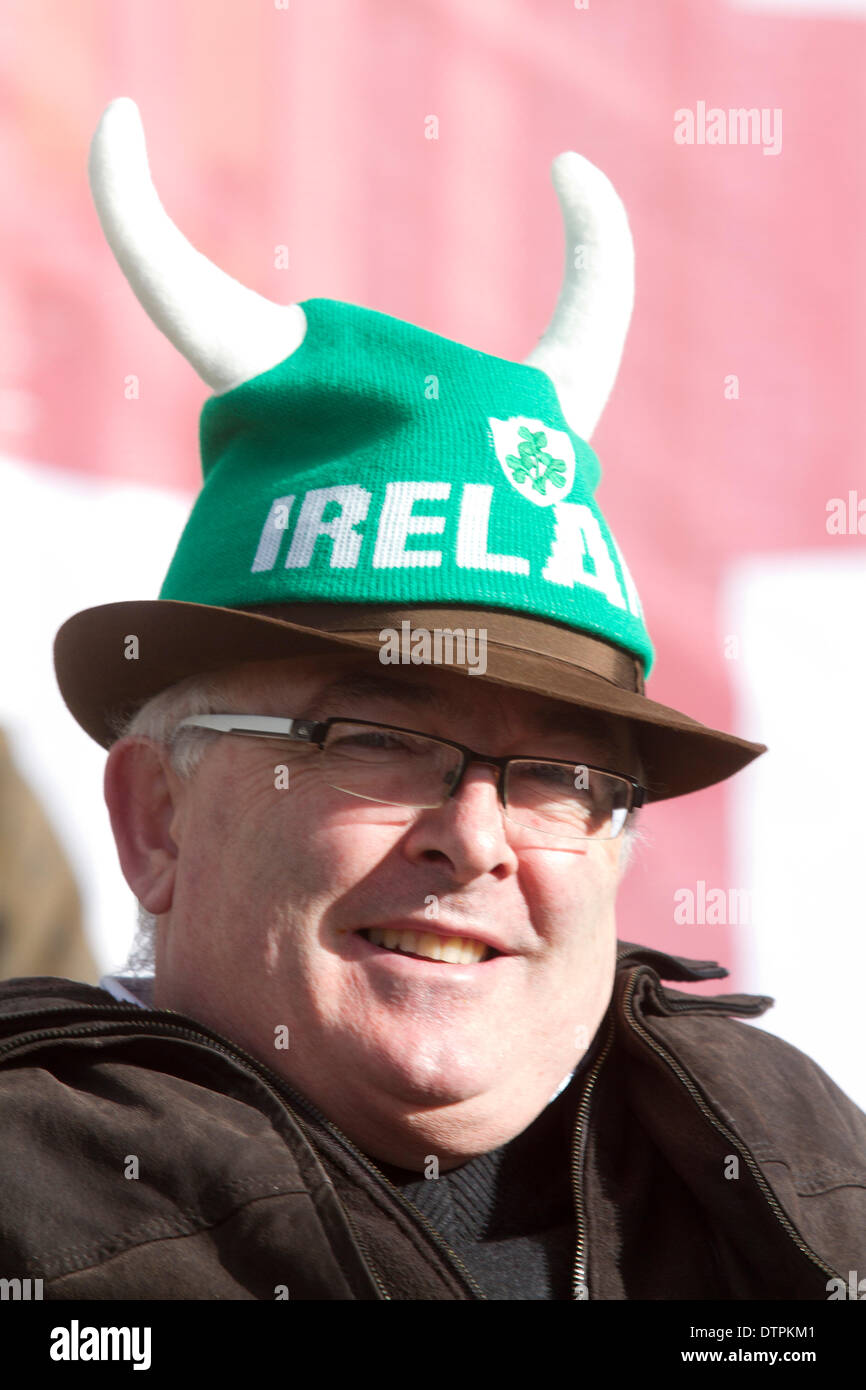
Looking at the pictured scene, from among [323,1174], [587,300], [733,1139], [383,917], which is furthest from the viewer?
[587,300]

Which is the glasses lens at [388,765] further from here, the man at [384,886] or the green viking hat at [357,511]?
the green viking hat at [357,511]

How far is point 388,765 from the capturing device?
1327mm

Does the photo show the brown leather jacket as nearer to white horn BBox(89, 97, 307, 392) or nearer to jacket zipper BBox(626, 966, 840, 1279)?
jacket zipper BBox(626, 966, 840, 1279)

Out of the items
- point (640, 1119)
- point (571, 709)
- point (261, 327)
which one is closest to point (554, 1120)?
point (640, 1119)

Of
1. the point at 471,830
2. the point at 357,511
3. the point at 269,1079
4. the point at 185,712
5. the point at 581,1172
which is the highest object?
the point at 357,511

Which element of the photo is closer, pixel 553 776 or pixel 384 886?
pixel 384 886

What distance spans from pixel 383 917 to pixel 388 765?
16 centimetres

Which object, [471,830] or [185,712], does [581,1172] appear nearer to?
[471,830]

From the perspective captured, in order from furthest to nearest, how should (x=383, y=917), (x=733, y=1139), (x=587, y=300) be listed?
1. (x=587, y=300)
2. (x=733, y=1139)
3. (x=383, y=917)

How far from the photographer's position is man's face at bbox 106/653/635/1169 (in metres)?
1.27

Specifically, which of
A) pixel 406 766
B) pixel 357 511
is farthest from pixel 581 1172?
pixel 357 511

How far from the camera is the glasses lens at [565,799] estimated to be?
1371 millimetres

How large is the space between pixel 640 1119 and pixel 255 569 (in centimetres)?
78

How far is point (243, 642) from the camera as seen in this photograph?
1.32 m
